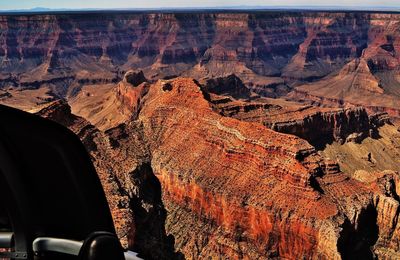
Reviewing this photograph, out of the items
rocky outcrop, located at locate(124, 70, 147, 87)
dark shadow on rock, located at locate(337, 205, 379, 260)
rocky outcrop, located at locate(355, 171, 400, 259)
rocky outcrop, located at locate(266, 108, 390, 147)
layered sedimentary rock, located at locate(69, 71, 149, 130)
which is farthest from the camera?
rocky outcrop, located at locate(124, 70, 147, 87)

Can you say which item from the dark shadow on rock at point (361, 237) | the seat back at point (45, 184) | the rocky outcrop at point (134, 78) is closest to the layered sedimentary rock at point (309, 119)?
the dark shadow on rock at point (361, 237)

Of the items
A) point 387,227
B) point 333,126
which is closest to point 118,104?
→ point 333,126

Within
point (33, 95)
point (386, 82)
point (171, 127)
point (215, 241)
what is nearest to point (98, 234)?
point (215, 241)

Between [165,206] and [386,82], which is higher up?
[165,206]

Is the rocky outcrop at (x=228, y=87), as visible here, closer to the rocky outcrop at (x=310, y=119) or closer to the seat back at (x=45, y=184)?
the rocky outcrop at (x=310, y=119)

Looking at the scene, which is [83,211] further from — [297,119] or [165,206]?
[297,119]

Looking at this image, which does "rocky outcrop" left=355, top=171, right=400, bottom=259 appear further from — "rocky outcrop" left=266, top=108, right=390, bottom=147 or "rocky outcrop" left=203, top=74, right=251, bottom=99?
"rocky outcrop" left=203, top=74, right=251, bottom=99

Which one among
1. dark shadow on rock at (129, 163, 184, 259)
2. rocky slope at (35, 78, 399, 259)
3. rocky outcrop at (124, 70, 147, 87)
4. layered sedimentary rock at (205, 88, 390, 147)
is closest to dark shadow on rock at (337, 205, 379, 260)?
rocky slope at (35, 78, 399, 259)

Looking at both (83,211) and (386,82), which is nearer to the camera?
(83,211)
